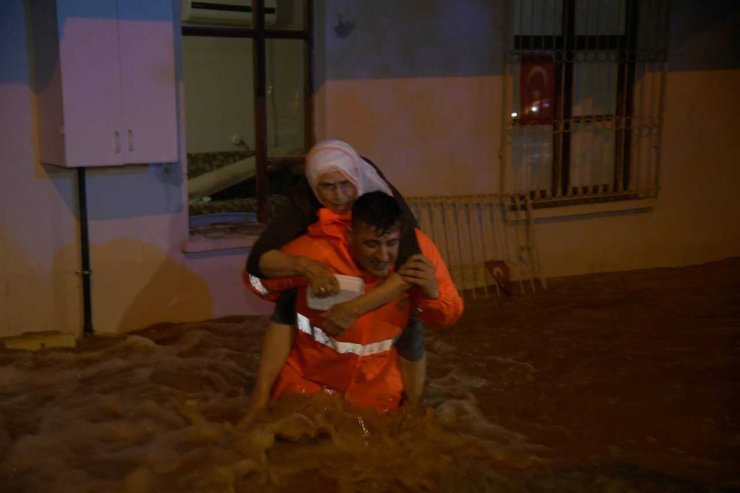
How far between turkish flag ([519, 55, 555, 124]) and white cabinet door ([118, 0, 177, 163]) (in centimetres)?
336

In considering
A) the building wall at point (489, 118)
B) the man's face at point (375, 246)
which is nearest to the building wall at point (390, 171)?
the building wall at point (489, 118)

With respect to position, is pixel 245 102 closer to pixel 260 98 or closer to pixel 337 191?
pixel 260 98

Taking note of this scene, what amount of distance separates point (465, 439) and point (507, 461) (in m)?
0.30

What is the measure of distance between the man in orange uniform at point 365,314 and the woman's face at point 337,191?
0.15 feet

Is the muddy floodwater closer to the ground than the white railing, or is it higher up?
closer to the ground

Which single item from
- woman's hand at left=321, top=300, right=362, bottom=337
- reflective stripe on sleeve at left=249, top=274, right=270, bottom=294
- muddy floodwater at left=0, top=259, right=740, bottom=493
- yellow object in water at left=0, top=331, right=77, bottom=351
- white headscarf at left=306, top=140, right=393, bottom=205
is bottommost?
muddy floodwater at left=0, top=259, right=740, bottom=493

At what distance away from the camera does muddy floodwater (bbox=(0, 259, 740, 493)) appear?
165 inches

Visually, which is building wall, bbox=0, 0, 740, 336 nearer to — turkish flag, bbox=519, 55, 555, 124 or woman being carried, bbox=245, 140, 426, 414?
turkish flag, bbox=519, 55, 555, 124

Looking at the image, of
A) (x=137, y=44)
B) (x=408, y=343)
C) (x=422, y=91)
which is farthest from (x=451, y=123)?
(x=408, y=343)

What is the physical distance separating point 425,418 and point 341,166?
1394mm

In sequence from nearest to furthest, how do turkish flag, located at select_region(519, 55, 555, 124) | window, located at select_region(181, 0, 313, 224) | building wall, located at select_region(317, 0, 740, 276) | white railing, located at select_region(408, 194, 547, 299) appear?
window, located at select_region(181, 0, 313, 224) < building wall, located at select_region(317, 0, 740, 276) < white railing, located at select_region(408, 194, 547, 299) < turkish flag, located at select_region(519, 55, 555, 124)

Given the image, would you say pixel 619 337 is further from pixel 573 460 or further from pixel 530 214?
pixel 573 460

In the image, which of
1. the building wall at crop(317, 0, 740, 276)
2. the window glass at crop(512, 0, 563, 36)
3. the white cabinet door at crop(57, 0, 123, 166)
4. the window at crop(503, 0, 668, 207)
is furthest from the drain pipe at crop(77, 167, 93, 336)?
the window glass at crop(512, 0, 563, 36)

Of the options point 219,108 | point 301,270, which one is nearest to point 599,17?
point 219,108
